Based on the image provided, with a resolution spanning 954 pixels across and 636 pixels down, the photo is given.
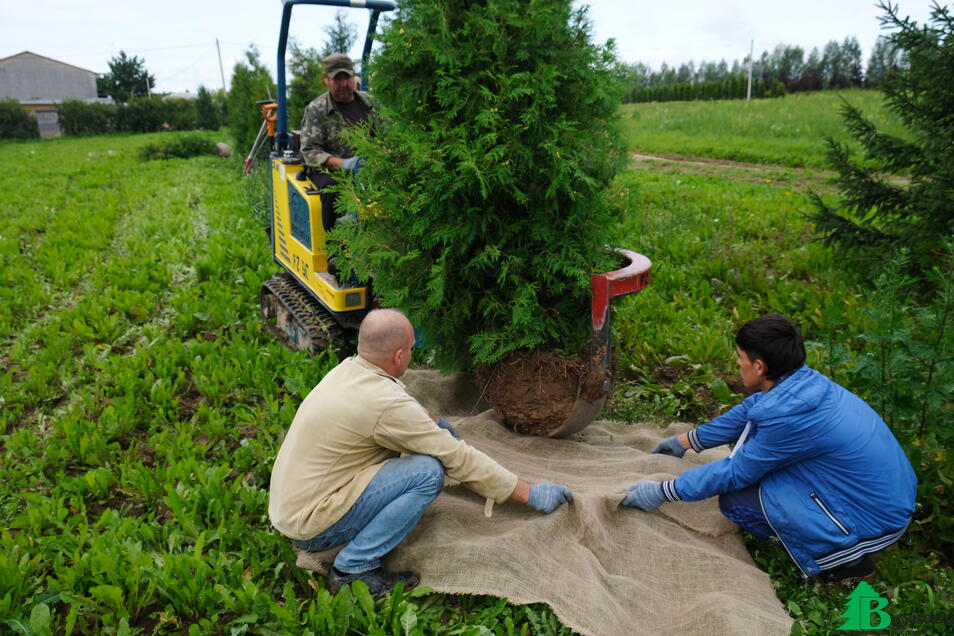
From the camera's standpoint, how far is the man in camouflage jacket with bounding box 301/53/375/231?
5387 mm

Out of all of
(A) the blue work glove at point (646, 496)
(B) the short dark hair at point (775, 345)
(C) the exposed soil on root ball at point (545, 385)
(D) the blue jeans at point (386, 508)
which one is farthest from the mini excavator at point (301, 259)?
(B) the short dark hair at point (775, 345)

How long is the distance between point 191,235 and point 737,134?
19277 millimetres

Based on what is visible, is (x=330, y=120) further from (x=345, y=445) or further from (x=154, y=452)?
(x=345, y=445)

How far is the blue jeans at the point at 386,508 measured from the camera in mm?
2875

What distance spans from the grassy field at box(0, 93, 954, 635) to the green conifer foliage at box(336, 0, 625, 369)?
383mm

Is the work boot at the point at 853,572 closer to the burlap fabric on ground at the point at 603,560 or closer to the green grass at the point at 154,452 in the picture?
the burlap fabric on ground at the point at 603,560

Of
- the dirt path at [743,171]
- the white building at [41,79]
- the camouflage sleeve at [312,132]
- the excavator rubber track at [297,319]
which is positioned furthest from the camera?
the white building at [41,79]

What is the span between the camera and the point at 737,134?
22.9 m

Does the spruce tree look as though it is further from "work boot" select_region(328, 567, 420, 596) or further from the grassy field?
"work boot" select_region(328, 567, 420, 596)

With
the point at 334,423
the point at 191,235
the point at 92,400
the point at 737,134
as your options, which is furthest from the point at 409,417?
the point at 737,134

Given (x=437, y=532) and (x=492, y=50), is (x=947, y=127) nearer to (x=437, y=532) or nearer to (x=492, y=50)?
(x=492, y=50)

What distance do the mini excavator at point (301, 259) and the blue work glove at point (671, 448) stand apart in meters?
2.42

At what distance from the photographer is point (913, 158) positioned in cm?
625

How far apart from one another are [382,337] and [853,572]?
2.33 meters
